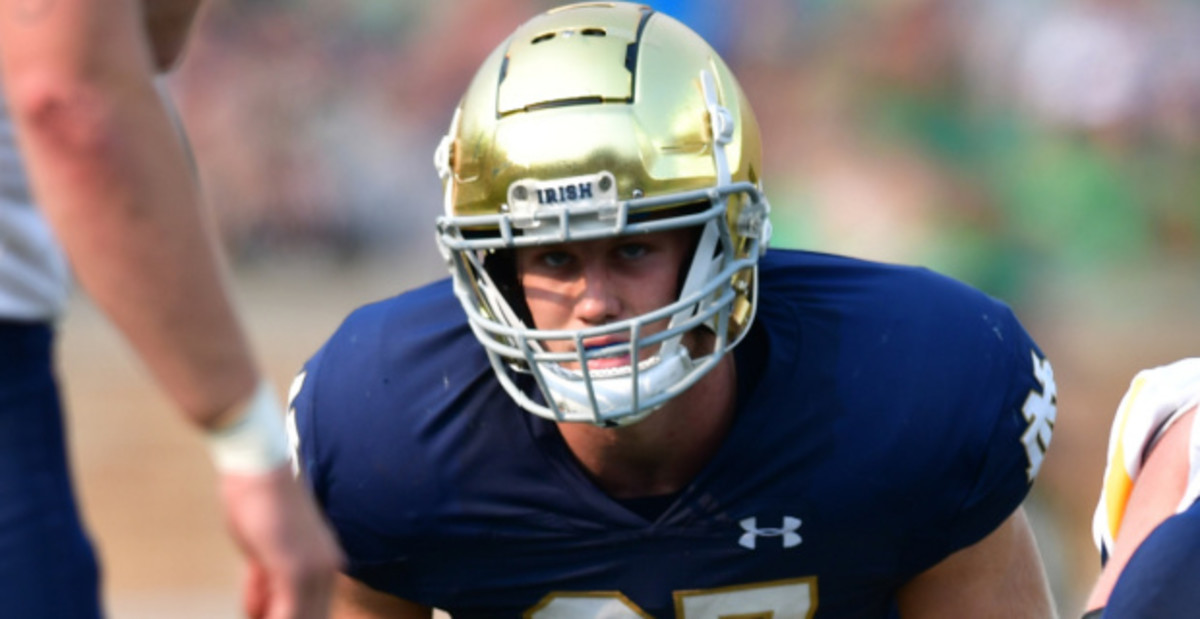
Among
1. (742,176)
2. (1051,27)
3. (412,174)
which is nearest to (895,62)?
(1051,27)

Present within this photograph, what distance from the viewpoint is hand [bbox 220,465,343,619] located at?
158cm

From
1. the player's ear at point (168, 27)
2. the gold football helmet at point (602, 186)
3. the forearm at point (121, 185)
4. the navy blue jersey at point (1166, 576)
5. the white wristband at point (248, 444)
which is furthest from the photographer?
the gold football helmet at point (602, 186)

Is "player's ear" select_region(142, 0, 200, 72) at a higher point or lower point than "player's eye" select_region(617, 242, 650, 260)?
higher

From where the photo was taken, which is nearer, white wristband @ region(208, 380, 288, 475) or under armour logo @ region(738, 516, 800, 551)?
white wristband @ region(208, 380, 288, 475)

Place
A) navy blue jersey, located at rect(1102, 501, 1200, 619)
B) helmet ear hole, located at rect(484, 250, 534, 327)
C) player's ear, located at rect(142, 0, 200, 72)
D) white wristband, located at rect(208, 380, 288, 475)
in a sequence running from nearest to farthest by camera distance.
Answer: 1. white wristband, located at rect(208, 380, 288, 475)
2. player's ear, located at rect(142, 0, 200, 72)
3. navy blue jersey, located at rect(1102, 501, 1200, 619)
4. helmet ear hole, located at rect(484, 250, 534, 327)

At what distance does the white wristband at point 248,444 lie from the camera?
1.62 metres

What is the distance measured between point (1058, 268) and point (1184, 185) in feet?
3.00

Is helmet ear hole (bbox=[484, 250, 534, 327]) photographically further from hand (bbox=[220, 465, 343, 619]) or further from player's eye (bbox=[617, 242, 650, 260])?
hand (bbox=[220, 465, 343, 619])

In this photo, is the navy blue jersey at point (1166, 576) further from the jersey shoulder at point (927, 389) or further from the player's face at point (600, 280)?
the player's face at point (600, 280)

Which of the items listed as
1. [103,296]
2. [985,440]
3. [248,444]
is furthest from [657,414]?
[103,296]

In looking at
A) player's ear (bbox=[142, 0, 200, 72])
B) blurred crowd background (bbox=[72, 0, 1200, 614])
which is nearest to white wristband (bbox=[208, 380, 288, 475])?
player's ear (bbox=[142, 0, 200, 72])

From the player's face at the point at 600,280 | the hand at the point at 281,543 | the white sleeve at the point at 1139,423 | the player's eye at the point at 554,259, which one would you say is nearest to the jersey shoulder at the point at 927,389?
the white sleeve at the point at 1139,423

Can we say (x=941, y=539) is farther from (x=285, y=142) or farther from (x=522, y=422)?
(x=285, y=142)

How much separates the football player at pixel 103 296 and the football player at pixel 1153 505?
1211 mm
